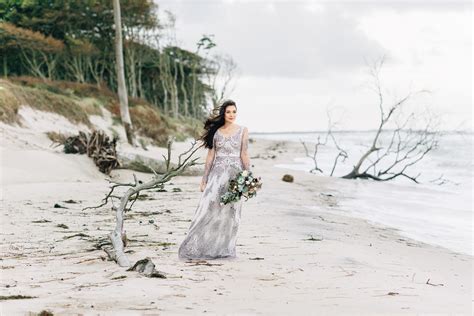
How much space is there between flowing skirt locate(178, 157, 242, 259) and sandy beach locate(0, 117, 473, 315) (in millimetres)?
260

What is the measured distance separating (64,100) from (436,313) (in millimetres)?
21529

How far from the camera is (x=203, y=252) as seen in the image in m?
6.26

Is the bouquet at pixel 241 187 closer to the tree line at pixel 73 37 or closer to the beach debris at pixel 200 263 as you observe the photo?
the beach debris at pixel 200 263

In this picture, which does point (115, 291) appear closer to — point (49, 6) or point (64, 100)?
point (64, 100)

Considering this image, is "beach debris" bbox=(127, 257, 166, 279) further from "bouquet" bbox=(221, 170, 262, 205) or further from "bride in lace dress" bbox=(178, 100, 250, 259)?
"bouquet" bbox=(221, 170, 262, 205)

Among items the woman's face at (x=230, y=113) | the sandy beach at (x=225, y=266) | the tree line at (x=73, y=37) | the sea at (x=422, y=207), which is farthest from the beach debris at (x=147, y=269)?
the tree line at (x=73, y=37)

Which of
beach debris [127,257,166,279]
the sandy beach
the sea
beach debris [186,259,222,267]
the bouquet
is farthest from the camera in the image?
the sea

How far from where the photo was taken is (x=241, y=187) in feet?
20.4

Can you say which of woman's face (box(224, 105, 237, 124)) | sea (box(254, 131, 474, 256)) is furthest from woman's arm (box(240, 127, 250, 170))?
sea (box(254, 131, 474, 256))

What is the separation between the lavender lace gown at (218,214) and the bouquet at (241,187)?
0.14m

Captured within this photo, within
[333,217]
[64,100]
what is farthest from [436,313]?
[64,100]

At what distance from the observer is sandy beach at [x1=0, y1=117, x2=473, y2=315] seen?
4.26 m

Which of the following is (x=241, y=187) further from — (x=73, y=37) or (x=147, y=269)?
(x=73, y=37)

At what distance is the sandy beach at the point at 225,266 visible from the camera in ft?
14.0
